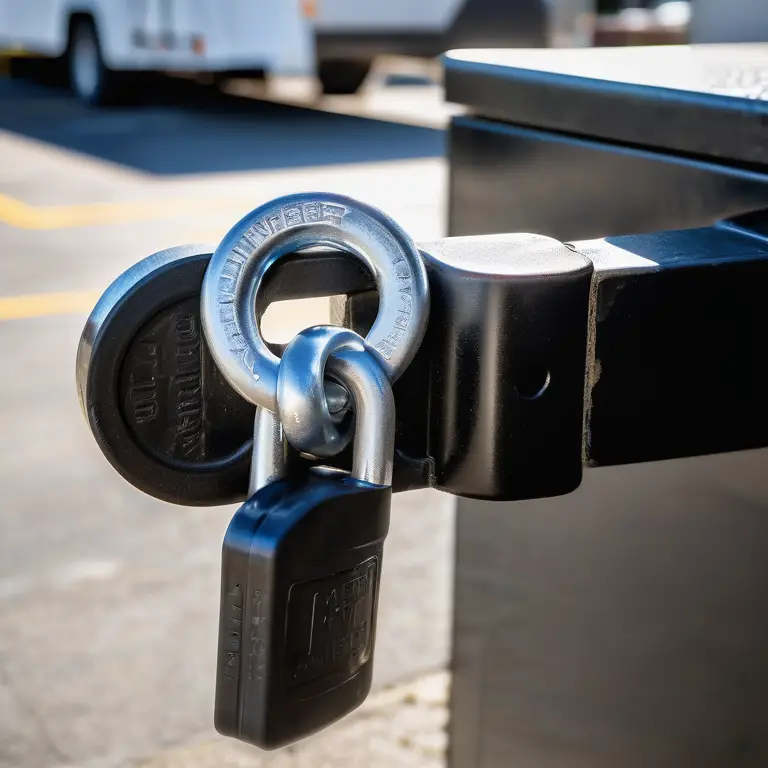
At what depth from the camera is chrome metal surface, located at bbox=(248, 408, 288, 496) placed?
72 cm

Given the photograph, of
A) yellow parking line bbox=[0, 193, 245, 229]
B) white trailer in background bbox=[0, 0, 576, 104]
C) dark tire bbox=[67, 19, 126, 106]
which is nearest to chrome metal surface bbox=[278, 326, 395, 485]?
yellow parking line bbox=[0, 193, 245, 229]

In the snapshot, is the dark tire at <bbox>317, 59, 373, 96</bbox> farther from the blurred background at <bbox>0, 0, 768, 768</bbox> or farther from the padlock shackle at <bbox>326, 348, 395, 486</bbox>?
the padlock shackle at <bbox>326, 348, 395, 486</bbox>

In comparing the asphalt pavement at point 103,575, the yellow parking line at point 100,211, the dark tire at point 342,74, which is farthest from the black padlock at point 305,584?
the dark tire at point 342,74

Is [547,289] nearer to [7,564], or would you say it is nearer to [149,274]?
[149,274]

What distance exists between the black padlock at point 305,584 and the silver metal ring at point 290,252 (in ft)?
0.09

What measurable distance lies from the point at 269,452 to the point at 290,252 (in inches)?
4.8

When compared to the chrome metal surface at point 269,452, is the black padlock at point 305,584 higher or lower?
lower

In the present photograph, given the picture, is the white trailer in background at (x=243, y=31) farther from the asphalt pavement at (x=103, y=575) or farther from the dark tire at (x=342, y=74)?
the asphalt pavement at (x=103, y=575)

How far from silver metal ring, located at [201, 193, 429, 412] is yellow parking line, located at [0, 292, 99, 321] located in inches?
178

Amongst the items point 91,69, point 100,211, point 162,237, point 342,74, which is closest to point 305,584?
point 162,237

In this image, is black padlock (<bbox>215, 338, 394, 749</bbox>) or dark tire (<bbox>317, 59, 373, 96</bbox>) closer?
black padlock (<bbox>215, 338, 394, 749</bbox>)

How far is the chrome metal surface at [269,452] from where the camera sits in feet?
2.37

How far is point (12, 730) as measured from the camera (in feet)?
7.74

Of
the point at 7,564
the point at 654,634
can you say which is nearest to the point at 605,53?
the point at 654,634
